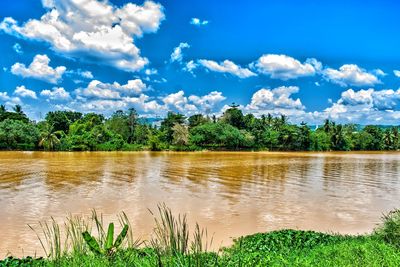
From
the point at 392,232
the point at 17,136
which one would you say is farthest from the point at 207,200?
the point at 17,136

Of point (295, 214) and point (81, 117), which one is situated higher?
point (81, 117)

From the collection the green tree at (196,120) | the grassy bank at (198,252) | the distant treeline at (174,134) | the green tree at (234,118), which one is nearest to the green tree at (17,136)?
the distant treeline at (174,134)

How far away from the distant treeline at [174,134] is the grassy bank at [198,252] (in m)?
54.2

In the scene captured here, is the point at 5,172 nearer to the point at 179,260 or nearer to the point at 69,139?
the point at 179,260

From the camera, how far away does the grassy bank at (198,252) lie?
3.56m

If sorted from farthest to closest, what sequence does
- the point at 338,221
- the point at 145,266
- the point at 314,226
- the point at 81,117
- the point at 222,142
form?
the point at 81,117
the point at 222,142
the point at 338,221
the point at 314,226
the point at 145,266

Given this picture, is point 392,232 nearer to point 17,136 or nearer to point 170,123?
point 17,136

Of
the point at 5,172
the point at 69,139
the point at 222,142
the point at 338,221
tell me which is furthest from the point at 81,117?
the point at 338,221

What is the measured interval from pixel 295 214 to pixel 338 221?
1.52m

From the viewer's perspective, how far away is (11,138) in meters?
54.5

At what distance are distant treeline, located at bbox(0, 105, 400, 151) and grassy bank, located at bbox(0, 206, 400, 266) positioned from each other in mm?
54222

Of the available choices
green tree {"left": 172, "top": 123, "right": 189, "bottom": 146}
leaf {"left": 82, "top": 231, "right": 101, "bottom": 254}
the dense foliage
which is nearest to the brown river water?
the dense foliage

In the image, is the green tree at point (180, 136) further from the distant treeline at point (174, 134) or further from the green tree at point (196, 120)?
the green tree at point (196, 120)

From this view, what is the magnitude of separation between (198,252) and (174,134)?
210 feet
